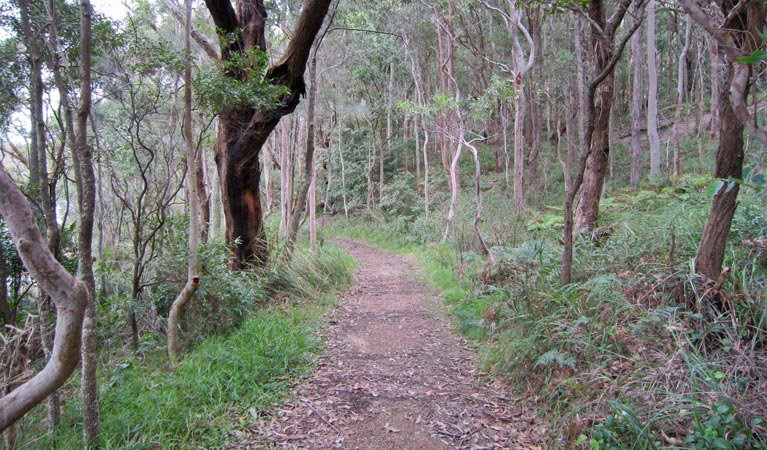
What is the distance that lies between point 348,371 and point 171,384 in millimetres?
1639

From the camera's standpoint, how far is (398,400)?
3.78 m

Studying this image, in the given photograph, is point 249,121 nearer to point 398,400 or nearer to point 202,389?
point 202,389

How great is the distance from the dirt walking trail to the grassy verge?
26 centimetres

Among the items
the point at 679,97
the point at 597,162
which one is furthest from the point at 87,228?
the point at 679,97

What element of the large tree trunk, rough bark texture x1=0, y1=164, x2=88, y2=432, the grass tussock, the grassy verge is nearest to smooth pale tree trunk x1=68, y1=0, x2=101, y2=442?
the grassy verge

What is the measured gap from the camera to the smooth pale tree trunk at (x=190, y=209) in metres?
4.38

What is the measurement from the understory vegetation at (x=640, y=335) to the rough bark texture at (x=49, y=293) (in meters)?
2.71

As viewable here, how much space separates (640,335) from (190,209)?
4.30 metres

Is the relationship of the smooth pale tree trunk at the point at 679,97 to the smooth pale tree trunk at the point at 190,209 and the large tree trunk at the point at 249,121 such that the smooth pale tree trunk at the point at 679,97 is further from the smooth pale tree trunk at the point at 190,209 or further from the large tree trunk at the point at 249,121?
the smooth pale tree trunk at the point at 190,209

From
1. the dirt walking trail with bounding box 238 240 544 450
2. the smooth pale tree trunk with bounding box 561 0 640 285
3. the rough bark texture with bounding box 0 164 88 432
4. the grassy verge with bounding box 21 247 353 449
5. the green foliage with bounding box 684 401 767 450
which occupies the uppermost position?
the smooth pale tree trunk with bounding box 561 0 640 285

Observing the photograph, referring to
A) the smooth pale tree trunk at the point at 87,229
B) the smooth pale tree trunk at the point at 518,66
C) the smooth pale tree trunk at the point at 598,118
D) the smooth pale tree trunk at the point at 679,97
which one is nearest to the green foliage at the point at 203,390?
the smooth pale tree trunk at the point at 87,229

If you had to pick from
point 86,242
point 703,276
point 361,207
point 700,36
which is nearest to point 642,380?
point 703,276

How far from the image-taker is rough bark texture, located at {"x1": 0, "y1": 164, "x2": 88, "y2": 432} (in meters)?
1.63

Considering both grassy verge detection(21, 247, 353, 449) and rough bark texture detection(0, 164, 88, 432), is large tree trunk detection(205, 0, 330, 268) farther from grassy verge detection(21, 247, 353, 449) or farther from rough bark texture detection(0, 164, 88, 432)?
rough bark texture detection(0, 164, 88, 432)
